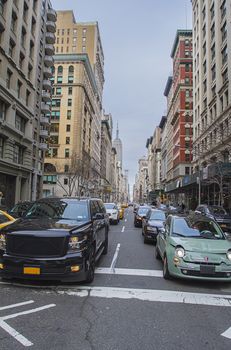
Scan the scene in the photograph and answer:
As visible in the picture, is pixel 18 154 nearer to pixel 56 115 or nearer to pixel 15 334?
pixel 15 334

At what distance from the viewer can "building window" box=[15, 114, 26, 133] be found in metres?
35.2

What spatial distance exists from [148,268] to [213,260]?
253cm

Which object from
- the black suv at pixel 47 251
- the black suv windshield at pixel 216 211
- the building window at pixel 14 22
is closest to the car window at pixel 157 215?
the black suv windshield at pixel 216 211

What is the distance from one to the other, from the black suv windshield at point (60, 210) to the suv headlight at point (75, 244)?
1.18m

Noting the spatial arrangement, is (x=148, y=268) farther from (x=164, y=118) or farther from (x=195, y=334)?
(x=164, y=118)

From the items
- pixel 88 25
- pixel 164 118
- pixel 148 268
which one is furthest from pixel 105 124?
pixel 148 268

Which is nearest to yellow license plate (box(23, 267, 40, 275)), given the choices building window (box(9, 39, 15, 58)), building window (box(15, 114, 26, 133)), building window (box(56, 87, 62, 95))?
building window (box(15, 114, 26, 133))

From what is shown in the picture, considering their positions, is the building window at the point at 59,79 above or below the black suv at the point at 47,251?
above

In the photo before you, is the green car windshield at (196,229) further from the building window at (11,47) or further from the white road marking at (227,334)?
the building window at (11,47)

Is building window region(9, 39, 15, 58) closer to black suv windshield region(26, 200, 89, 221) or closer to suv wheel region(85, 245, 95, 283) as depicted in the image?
black suv windshield region(26, 200, 89, 221)

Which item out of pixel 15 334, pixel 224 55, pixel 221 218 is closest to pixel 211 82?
pixel 224 55

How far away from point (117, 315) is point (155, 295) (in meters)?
1.43

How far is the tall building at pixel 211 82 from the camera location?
37375mm

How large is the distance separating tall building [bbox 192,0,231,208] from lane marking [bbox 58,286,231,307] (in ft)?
77.2
